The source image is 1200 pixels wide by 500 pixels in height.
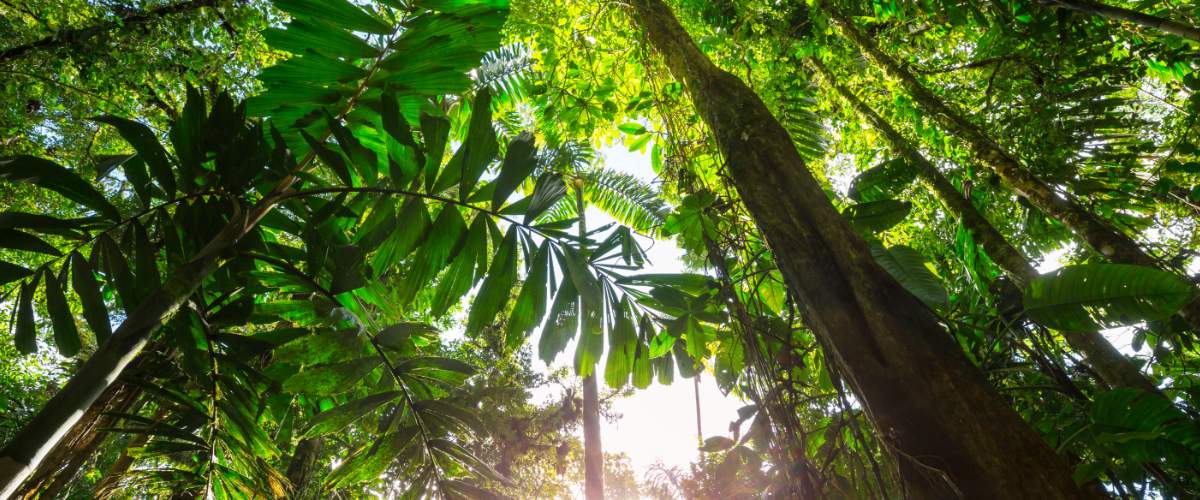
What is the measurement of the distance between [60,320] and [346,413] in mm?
808

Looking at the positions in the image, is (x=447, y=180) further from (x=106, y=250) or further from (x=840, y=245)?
(x=840, y=245)

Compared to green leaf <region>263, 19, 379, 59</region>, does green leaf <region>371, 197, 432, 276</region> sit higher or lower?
lower

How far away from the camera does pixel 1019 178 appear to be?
3.16 metres

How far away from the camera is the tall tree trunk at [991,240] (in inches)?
88.6

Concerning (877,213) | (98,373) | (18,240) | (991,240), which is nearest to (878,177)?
(877,213)

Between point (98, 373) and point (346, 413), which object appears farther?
point (346, 413)

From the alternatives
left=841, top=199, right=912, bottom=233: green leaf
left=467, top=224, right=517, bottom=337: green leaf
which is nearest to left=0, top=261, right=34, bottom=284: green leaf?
left=467, top=224, right=517, bottom=337: green leaf

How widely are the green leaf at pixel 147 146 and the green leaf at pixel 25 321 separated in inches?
19.5

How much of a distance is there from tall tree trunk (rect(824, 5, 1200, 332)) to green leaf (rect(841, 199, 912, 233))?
64.9 inches

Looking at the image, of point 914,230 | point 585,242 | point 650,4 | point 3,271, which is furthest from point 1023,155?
point 3,271

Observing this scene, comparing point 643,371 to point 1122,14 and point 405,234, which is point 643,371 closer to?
point 405,234

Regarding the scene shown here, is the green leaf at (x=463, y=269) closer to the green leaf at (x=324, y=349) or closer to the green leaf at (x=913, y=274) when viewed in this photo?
the green leaf at (x=324, y=349)

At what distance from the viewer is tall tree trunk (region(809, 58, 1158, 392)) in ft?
7.38

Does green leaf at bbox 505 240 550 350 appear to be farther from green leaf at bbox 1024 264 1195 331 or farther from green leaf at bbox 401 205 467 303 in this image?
green leaf at bbox 1024 264 1195 331
